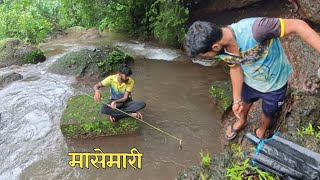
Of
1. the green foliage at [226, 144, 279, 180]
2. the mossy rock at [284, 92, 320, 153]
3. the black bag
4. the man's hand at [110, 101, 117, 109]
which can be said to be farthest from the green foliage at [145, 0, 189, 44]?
the black bag

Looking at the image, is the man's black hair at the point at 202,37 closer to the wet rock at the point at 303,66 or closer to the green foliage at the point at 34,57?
the wet rock at the point at 303,66

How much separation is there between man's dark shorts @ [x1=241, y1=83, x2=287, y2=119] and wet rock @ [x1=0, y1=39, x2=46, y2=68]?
27.4ft

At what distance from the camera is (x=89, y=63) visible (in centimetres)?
932

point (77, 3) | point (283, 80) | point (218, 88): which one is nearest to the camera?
point (283, 80)

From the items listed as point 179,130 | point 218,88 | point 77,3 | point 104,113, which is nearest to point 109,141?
point 104,113

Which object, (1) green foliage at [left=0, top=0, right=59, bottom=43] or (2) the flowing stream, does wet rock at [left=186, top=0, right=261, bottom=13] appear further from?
(1) green foliage at [left=0, top=0, right=59, bottom=43]

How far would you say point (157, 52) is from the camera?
1091cm

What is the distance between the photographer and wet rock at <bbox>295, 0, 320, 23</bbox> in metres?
6.69

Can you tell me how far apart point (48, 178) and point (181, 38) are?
6.37m

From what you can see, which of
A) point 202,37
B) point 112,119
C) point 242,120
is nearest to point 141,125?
point 112,119

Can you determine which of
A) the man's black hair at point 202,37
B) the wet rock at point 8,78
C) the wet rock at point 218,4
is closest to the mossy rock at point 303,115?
the man's black hair at point 202,37

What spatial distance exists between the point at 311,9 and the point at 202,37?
15.9 feet

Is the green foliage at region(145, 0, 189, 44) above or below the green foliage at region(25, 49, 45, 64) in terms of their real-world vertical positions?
above

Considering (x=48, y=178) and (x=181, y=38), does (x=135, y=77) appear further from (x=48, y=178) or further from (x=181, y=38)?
(x=48, y=178)
